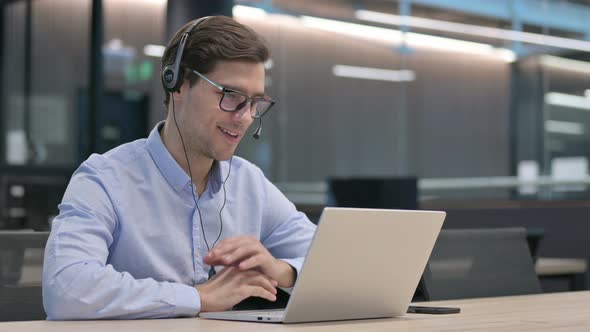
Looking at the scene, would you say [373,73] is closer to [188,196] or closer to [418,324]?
[188,196]

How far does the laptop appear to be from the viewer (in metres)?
1.56

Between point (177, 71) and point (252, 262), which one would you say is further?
point (177, 71)

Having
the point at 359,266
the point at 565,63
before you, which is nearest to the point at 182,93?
the point at 359,266

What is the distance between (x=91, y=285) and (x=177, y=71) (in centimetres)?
56

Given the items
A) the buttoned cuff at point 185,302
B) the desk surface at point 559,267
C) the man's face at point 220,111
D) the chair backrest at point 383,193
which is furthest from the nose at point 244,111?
the chair backrest at point 383,193

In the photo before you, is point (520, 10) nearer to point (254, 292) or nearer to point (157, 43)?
point (157, 43)

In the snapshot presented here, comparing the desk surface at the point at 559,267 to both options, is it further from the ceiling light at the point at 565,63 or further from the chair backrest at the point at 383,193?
the ceiling light at the point at 565,63

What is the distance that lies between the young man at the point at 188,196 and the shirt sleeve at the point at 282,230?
0.06m

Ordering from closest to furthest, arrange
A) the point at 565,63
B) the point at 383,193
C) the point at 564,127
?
1. the point at 383,193
2. the point at 564,127
3. the point at 565,63

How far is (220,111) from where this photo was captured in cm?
203

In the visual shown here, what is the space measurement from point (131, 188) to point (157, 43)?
17.7 ft

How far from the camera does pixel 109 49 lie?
23.7ft

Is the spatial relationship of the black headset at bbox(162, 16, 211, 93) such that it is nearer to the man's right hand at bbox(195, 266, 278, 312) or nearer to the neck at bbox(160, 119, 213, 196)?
the neck at bbox(160, 119, 213, 196)

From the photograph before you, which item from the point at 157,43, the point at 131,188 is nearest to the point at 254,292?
the point at 131,188
